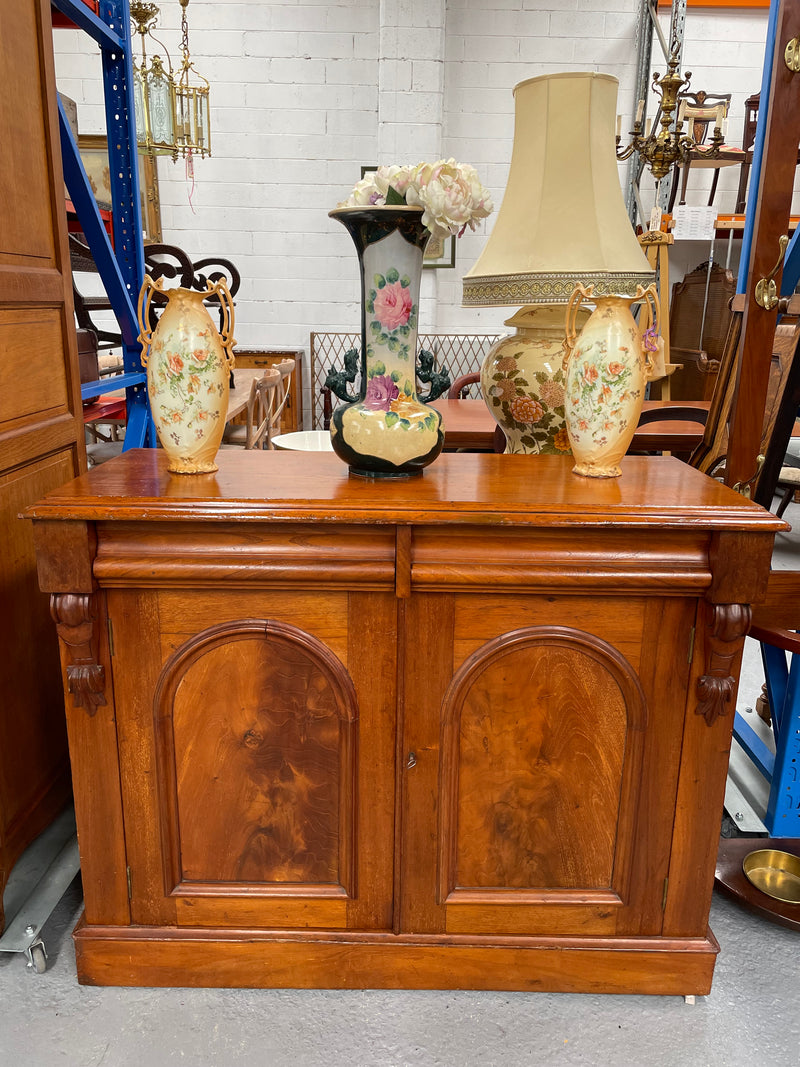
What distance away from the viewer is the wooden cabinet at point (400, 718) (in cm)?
126

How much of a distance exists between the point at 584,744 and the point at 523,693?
0.46ft

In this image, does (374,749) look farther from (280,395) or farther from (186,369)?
(280,395)

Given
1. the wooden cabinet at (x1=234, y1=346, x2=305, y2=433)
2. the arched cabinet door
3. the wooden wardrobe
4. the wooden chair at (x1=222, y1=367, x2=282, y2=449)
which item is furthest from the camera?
the wooden cabinet at (x1=234, y1=346, x2=305, y2=433)

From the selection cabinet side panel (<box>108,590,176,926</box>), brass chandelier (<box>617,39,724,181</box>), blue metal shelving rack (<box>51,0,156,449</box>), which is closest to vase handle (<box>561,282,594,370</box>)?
cabinet side panel (<box>108,590,176,926</box>)

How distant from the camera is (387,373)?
138cm

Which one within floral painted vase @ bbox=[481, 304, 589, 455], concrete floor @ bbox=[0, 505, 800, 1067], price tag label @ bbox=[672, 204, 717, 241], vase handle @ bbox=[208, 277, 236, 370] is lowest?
concrete floor @ bbox=[0, 505, 800, 1067]

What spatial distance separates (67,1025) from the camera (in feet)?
4.51

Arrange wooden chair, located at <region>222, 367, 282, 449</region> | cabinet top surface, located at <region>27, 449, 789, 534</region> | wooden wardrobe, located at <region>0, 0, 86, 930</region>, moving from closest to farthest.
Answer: cabinet top surface, located at <region>27, 449, 789, 534</region>, wooden wardrobe, located at <region>0, 0, 86, 930</region>, wooden chair, located at <region>222, 367, 282, 449</region>

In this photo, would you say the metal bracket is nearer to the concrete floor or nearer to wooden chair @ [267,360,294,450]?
the concrete floor

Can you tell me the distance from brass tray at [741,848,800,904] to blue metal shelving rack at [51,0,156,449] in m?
1.97

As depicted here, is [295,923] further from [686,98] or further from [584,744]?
[686,98]

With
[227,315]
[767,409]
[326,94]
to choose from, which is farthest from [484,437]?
[326,94]

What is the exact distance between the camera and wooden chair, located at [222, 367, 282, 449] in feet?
11.9

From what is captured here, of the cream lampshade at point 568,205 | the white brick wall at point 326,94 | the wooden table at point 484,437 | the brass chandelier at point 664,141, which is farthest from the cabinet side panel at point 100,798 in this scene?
the white brick wall at point 326,94
